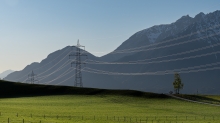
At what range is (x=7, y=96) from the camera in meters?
163

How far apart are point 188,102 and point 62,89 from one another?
73.8 metres

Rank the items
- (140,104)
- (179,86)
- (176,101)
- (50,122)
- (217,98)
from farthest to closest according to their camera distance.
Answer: (179,86), (217,98), (176,101), (140,104), (50,122)

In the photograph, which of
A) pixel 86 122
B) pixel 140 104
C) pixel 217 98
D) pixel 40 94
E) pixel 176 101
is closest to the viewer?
pixel 86 122

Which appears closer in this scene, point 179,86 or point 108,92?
point 108,92

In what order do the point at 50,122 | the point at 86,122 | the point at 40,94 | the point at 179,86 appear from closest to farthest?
the point at 50,122 → the point at 86,122 → the point at 40,94 → the point at 179,86

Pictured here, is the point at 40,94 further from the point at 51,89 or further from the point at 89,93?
the point at 89,93

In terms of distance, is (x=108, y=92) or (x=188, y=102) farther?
(x=108, y=92)

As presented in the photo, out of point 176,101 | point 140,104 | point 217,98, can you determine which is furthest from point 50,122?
point 217,98

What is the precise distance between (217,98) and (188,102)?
24084mm

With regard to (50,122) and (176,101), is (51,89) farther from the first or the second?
(50,122)

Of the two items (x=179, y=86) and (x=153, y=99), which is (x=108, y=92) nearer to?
(x=153, y=99)

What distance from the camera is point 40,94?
168375 millimetres

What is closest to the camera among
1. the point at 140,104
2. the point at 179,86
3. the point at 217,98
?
the point at 140,104

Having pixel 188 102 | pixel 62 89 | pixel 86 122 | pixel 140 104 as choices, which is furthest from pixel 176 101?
pixel 86 122
